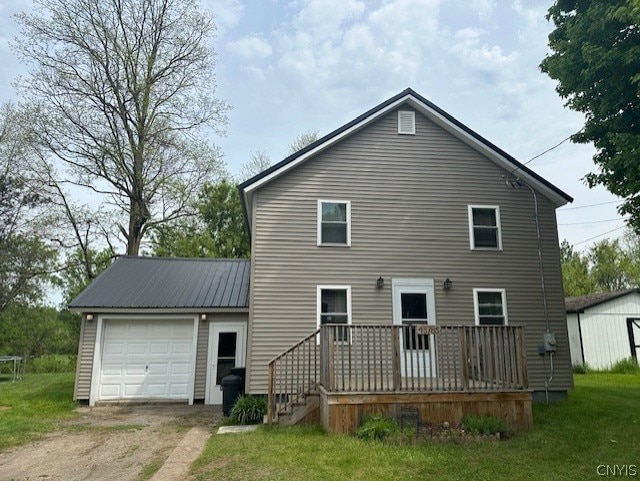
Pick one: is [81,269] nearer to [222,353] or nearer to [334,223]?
[222,353]

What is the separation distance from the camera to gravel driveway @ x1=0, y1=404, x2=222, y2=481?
578 cm

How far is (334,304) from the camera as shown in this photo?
1045cm

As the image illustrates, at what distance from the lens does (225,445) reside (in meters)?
6.57

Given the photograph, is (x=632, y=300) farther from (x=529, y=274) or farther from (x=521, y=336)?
(x=521, y=336)

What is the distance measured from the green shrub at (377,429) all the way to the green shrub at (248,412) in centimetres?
263

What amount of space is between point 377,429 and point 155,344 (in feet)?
24.1

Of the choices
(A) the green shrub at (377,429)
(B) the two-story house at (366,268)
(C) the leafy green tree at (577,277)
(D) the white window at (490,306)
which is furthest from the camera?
(C) the leafy green tree at (577,277)

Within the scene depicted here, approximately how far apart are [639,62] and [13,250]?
92.3 feet

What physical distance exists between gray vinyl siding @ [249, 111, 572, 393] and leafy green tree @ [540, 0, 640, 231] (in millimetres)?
2757

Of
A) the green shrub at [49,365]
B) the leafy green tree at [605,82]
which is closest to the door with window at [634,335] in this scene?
the leafy green tree at [605,82]

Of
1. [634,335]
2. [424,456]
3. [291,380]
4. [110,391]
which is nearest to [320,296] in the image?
[291,380]

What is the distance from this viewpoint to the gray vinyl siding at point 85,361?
36.3 feet

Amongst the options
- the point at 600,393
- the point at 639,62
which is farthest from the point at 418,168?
the point at 600,393

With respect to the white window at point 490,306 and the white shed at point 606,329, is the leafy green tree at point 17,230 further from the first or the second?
the white shed at point 606,329
